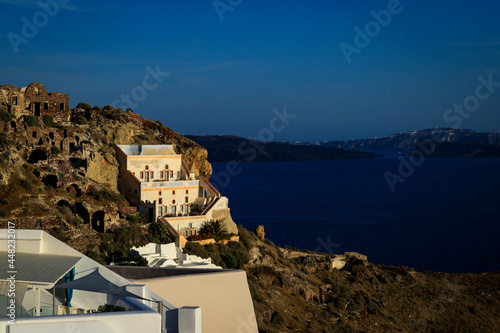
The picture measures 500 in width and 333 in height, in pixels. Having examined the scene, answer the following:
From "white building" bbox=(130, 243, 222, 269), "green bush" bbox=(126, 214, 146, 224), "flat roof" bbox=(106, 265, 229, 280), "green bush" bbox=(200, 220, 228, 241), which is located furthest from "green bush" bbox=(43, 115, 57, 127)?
"flat roof" bbox=(106, 265, 229, 280)

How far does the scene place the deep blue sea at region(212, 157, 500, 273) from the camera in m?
69.7

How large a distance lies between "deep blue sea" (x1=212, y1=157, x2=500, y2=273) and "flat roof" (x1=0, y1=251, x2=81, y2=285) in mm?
51913

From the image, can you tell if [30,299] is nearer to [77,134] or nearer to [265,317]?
[265,317]

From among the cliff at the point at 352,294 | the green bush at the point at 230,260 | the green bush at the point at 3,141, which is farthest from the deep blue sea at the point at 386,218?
the green bush at the point at 3,141

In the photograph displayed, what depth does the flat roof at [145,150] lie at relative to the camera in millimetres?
39594

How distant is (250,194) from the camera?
12975 centimetres

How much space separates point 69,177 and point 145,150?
18.8 ft

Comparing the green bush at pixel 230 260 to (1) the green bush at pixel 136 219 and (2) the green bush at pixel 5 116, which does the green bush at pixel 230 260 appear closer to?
(1) the green bush at pixel 136 219

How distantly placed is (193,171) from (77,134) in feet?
28.0

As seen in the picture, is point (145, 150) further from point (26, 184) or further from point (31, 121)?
point (26, 184)

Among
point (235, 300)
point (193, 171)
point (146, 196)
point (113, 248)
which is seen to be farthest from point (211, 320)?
point (193, 171)

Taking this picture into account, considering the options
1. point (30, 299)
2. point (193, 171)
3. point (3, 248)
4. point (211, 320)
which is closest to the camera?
point (30, 299)

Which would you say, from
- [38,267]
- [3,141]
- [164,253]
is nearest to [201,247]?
[164,253]

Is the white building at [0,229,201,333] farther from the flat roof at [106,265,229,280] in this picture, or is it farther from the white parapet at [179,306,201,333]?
the flat roof at [106,265,229,280]
